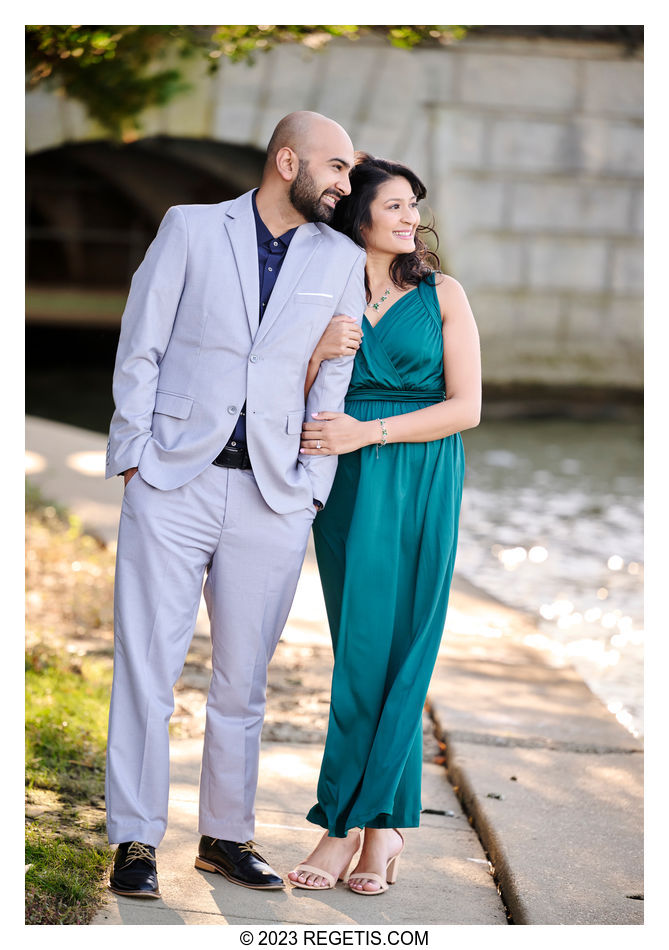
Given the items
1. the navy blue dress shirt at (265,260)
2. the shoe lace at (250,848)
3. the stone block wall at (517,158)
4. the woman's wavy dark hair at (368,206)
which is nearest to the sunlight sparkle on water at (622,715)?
the shoe lace at (250,848)

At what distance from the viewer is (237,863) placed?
2.79m

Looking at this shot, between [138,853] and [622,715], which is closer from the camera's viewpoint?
[138,853]

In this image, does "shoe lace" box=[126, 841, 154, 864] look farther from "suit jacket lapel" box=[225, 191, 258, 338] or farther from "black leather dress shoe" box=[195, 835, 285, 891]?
"suit jacket lapel" box=[225, 191, 258, 338]

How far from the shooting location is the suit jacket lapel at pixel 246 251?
2740 millimetres

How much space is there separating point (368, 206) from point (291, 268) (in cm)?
32

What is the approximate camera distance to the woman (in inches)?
111

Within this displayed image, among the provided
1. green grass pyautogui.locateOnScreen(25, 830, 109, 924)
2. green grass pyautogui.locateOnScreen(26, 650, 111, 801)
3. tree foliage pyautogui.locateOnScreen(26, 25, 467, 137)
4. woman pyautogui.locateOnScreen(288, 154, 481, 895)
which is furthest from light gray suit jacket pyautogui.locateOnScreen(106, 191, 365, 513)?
tree foliage pyautogui.locateOnScreen(26, 25, 467, 137)

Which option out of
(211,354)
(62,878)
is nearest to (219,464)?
(211,354)

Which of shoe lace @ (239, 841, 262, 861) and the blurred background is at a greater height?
the blurred background

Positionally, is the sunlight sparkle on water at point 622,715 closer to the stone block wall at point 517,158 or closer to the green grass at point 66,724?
the green grass at point 66,724

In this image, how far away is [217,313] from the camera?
2.73 meters

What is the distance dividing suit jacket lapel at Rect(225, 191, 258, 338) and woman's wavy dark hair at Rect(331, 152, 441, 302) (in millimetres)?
291

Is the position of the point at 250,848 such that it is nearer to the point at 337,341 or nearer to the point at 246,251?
the point at 337,341
